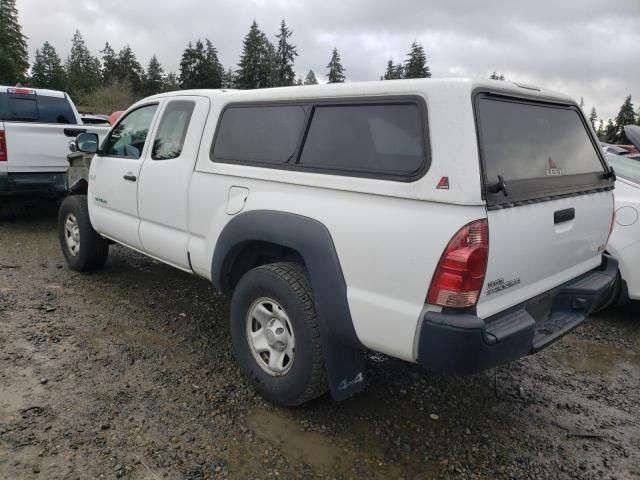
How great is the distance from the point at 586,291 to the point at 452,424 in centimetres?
112

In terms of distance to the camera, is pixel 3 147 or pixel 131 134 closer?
pixel 131 134

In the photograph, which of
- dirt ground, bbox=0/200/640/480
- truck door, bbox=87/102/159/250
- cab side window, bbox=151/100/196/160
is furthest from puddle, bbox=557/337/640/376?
truck door, bbox=87/102/159/250

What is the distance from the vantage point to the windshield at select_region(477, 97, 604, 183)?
229cm

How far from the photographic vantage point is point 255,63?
212 feet

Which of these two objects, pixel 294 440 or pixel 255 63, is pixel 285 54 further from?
pixel 294 440

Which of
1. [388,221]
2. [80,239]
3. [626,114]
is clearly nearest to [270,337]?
[388,221]

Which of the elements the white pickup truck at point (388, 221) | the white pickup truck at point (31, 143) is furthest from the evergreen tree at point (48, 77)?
the white pickup truck at point (388, 221)

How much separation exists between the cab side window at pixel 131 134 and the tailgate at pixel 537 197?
2912mm

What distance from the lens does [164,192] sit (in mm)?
3703

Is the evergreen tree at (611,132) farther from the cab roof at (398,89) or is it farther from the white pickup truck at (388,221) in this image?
the cab roof at (398,89)

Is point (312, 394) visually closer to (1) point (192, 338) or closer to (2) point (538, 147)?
(1) point (192, 338)

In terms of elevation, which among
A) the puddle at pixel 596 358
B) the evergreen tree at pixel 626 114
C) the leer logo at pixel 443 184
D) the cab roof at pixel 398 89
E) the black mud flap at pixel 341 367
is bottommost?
the puddle at pixel 596 358

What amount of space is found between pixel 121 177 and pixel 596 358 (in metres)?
4.29

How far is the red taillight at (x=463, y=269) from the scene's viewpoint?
2059 mm
